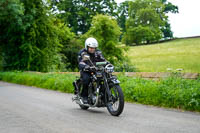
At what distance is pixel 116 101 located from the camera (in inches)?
287

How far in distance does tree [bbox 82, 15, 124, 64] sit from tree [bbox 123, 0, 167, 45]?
Answer: 40.3 meters

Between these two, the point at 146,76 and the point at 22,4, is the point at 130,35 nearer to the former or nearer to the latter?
the point at 22,4

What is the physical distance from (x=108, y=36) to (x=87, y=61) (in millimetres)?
19295

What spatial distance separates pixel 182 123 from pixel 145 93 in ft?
10.6

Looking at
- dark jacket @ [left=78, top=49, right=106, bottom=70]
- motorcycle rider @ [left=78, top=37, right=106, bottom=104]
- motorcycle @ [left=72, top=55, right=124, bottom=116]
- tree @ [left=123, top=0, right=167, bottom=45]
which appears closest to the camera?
motorcycle @ [left=72, top=55, right=124, bottom=116]

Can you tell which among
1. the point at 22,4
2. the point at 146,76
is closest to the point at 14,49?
the point at 22,4

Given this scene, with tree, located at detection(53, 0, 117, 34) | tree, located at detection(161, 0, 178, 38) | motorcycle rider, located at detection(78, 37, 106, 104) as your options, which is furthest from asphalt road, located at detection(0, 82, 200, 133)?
tree, located at detection(161, 0, 178, 38)

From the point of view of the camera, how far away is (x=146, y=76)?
1173cm

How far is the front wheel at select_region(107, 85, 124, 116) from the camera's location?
695cm

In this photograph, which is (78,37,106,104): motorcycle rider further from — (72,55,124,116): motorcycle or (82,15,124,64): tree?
(82,15,124,64): tree

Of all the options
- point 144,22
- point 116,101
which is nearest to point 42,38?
point 116,101

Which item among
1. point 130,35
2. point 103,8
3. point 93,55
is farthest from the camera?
point 130,35

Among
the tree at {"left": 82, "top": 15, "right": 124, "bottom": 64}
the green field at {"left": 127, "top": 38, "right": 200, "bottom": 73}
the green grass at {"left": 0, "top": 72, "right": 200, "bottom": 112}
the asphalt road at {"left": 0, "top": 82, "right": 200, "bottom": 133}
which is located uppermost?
the tree at {"left": 82, "top": 15, "right": 124, "bottom": 64}

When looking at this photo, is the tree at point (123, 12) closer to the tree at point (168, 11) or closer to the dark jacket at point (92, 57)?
the tree at point (168, 11)
